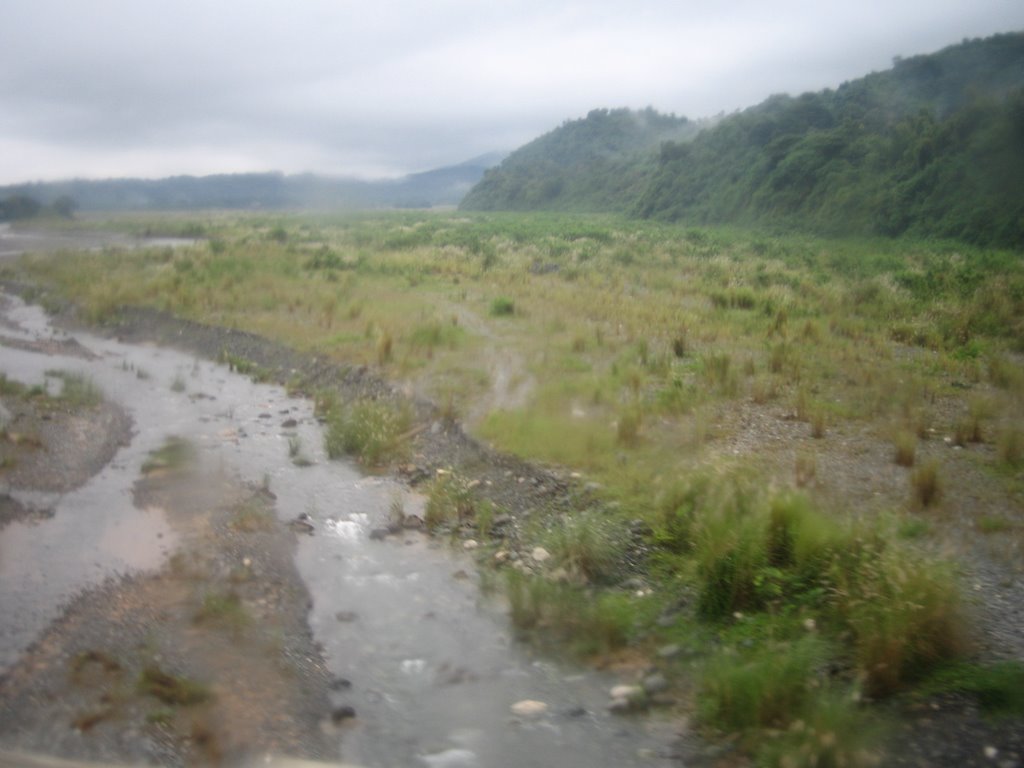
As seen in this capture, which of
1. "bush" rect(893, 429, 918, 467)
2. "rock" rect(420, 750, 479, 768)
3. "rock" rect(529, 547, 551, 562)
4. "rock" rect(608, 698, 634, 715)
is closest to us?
"rock" rect(420, 750, 479, 768)

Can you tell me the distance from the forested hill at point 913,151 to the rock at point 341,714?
9.42 m

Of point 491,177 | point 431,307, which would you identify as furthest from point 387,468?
point 491,177

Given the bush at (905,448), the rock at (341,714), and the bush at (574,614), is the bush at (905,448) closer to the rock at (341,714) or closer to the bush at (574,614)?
the bush at (574,614)

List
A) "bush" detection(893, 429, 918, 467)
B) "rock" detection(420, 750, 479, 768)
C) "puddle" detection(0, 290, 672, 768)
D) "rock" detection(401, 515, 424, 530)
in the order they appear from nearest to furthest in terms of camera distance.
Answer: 1. "rock" detection(420, 750, 479, 768)
2. "puddle" detection(0, 290, 672, 768)
3. "rock" detection(401, 515, 424, 530)
4. "bush" detection(893, 429, 918, 467)

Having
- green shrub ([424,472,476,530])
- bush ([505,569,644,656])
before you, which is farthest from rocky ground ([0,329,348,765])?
bush ([505,569,644,656])

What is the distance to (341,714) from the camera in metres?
5.10

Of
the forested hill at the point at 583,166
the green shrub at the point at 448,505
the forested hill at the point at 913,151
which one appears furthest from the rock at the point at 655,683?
the forested hill at the point at 583,166

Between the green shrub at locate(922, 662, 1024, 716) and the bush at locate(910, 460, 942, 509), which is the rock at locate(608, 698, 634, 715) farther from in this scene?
the bush at locate(910, 460, 942, 509)

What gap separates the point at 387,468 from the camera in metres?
10.5

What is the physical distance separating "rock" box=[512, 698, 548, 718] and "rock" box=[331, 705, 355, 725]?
101cm

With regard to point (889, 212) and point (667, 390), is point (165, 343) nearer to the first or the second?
point (667, 390)

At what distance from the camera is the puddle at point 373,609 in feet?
16.0

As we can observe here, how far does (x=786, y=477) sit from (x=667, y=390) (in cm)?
363

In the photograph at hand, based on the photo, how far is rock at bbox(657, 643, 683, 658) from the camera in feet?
18.9
